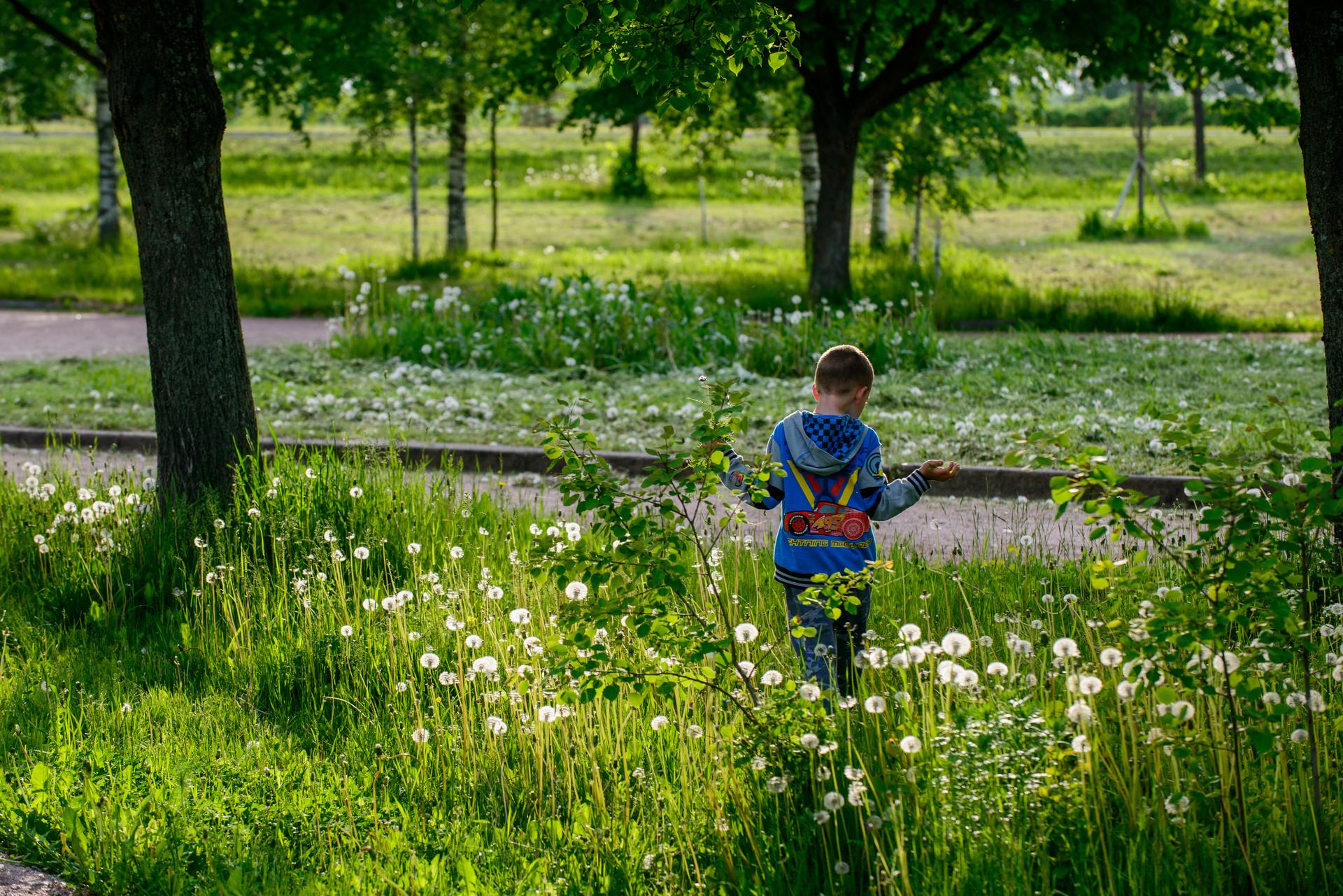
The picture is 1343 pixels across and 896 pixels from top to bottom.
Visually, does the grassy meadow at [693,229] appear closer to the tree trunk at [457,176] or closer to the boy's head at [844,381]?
the tree trunk at [457,176]

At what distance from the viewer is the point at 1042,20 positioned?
14.8 meters

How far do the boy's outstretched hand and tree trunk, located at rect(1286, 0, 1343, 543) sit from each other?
6.32 ft

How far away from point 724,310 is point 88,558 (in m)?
8.35

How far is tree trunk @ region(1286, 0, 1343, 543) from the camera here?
482 cm

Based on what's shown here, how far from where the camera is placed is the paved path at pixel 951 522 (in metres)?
5.91

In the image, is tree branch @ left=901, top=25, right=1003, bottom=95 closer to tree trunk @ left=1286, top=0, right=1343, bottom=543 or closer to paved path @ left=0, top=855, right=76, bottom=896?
tree trunk @ left=1286, top=0, right=1343, bottom=543

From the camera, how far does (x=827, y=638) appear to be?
13.8 ft

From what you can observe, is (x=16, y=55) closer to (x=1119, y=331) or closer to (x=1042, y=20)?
(x=1042, y=20)

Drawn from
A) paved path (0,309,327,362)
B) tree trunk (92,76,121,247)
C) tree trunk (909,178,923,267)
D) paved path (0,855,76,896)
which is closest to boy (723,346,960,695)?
paved path (0,855,76,896)

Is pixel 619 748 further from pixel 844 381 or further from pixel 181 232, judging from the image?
pixel 181 232

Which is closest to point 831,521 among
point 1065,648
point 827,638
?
point 827,638

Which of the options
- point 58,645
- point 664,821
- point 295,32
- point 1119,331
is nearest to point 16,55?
point 295,32

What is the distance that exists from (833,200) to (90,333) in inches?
393

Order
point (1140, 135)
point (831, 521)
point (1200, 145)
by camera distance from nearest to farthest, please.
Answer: point (831, 521) → point (1140, 135) → point (1200, 145)
